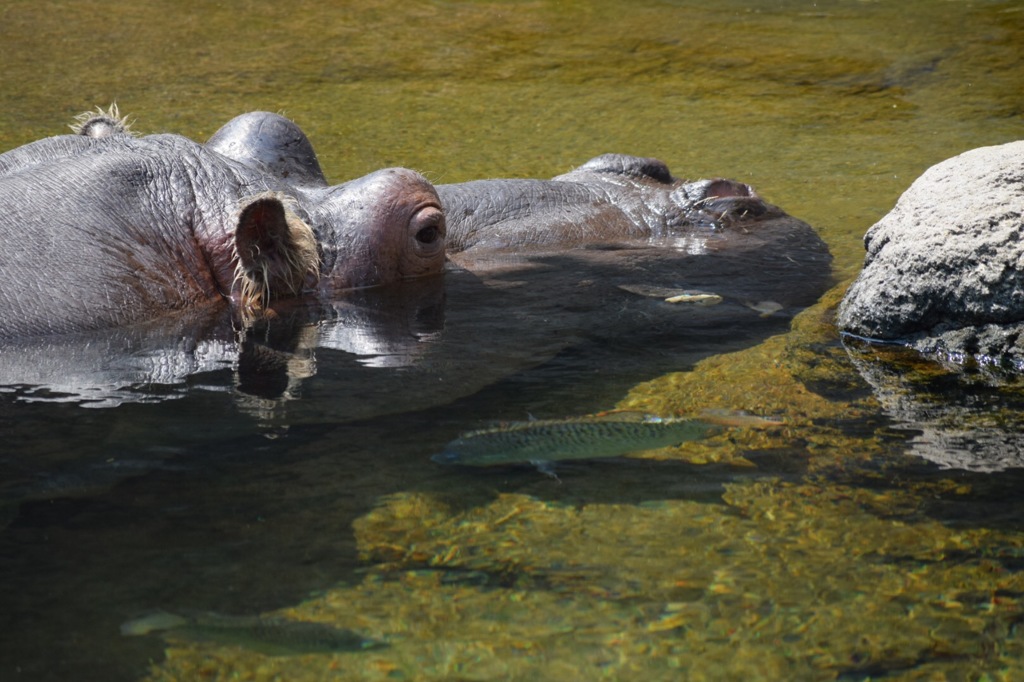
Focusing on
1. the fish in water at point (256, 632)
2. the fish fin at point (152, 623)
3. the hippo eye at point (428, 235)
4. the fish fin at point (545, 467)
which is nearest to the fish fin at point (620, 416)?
the fish fin at point (545, 467)

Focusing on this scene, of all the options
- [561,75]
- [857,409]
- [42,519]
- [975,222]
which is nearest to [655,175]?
[975,222]

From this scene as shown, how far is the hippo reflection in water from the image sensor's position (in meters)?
4.27

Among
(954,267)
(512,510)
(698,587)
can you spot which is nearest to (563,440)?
(512,510)

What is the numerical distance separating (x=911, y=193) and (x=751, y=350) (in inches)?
37.1

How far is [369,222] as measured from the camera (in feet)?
15.8

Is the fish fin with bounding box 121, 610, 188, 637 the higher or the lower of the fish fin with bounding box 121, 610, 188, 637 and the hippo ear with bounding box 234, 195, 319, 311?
the lower

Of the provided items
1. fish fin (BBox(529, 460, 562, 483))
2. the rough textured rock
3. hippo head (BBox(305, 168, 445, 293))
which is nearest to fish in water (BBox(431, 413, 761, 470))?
fish fin (BBox(529, 460, 562, 483))

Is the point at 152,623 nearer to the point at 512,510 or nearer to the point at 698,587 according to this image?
the point at 512,510

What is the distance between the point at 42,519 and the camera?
116 inches

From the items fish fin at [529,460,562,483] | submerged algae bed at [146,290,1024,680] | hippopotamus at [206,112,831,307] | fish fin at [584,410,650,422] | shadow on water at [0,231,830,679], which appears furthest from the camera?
hippopotamus at [206,112,831,307]

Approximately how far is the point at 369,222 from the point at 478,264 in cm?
59

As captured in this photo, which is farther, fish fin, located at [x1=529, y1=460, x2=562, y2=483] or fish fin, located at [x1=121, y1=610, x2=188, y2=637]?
fish fin, located at [x1=529, y1=460, x2=562, y2=483]

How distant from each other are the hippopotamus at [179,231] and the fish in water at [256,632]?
1926 mm

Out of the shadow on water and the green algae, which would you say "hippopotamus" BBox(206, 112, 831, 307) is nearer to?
the shadow on water
